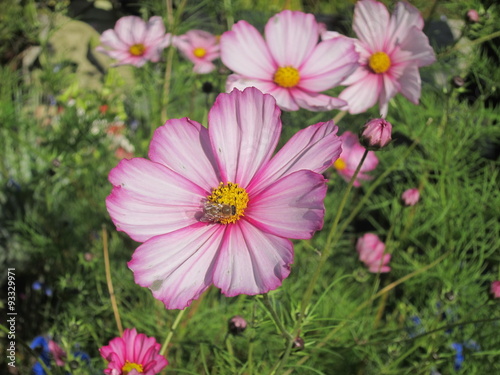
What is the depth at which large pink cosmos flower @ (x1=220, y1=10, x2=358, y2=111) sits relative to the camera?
77 centimetres

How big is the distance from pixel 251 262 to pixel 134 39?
0.88m

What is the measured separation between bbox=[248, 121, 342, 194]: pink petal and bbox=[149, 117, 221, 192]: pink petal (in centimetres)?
6

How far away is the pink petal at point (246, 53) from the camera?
79 cm

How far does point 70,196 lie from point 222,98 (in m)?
1.16

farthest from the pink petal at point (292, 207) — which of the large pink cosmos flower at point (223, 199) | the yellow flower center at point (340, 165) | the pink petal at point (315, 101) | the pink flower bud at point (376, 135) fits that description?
the yellow flower center at point (340, 165)

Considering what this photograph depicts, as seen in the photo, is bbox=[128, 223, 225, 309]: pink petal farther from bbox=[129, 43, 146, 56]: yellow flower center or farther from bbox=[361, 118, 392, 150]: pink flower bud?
bbox=[129, 43, 146, 56]: yellow flower center

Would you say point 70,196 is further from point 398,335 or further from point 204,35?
point 398,335

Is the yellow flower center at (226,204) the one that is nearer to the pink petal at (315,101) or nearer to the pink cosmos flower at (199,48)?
the pink petal at (315,101)

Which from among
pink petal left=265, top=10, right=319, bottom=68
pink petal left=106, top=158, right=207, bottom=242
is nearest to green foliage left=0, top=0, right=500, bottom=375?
pink petal left=265, top=10, right=319, bottom=68

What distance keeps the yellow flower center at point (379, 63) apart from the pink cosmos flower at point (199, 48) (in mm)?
482

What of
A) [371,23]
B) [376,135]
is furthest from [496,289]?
[371,23]

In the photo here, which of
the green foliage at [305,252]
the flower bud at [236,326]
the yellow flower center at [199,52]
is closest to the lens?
the flower bud at [236,326]

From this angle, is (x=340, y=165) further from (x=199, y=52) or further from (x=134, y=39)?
(x=134, y=39)

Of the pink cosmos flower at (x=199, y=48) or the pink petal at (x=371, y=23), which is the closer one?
the pink petal at (x=371, y=23)
